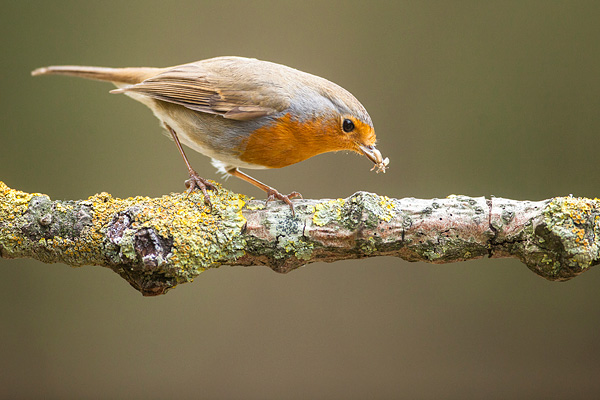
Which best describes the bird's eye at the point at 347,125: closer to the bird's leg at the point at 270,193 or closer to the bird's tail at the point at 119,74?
the bird's leg at the point at 270,193

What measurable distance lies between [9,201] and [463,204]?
1673 mm

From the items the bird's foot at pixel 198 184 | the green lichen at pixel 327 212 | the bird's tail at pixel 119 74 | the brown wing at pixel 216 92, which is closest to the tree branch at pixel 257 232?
the green lichen at pixel 327 212

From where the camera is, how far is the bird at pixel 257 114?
2223 mm

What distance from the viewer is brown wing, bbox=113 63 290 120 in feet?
7.41

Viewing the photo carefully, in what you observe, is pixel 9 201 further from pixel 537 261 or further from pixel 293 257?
pixel 537 261

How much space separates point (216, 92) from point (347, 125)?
23.6 inches

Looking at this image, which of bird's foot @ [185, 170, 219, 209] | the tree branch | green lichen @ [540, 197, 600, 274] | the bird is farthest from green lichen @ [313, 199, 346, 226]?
green lichen @ [540, 197, 600, 274]

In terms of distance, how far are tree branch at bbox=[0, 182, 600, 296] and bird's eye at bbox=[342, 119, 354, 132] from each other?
0.37 meters

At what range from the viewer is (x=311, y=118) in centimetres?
221

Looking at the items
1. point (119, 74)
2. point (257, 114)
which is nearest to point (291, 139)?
point (257, 114)

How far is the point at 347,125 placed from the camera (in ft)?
7.32

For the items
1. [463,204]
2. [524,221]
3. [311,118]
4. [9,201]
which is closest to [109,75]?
[9,201]

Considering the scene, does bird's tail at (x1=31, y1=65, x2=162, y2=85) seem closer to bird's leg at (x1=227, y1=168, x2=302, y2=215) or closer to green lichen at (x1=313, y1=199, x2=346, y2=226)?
bird's leg at (x1=227, y1=168, x2=302, y2=215)

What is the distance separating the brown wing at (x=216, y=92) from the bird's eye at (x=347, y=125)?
0.25 metres
